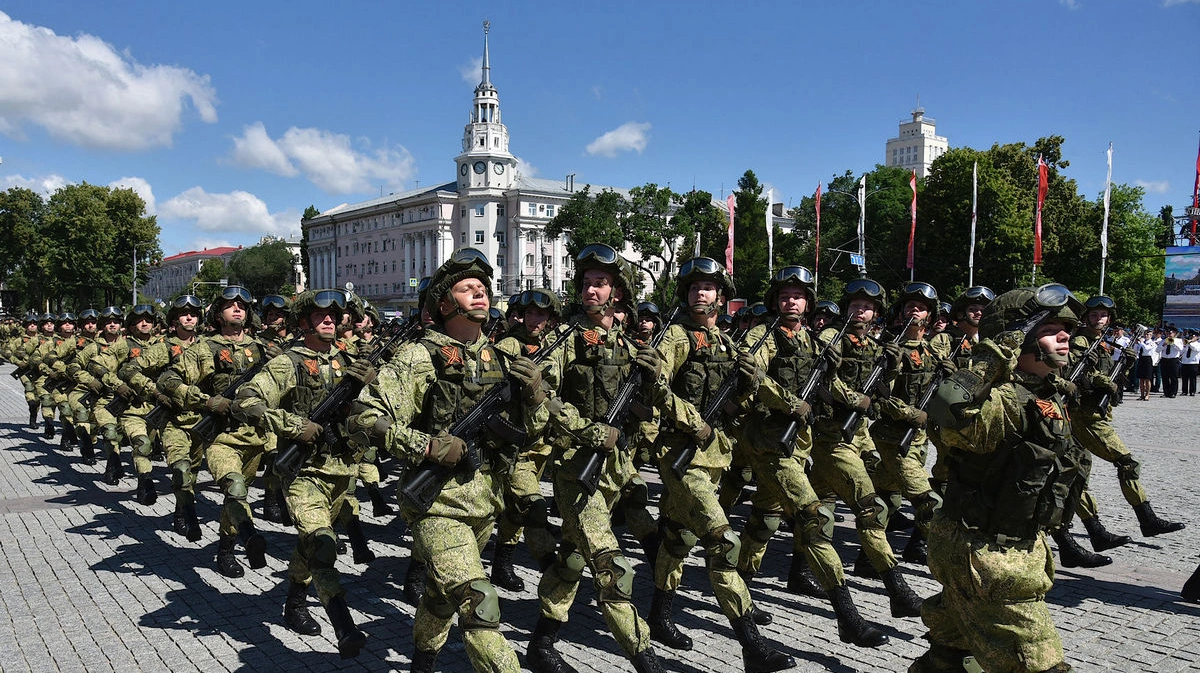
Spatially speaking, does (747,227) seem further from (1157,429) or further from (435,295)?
(435,295)

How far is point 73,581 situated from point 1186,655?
8.79m

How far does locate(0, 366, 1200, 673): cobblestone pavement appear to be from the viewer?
218 inches

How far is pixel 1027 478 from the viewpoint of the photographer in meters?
3.73

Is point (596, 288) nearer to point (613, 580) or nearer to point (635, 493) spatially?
point (635, 493)

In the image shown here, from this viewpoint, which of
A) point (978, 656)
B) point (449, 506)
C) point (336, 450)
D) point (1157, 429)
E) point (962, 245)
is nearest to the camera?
point (978, 656)

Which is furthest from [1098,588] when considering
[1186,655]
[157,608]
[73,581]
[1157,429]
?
[1157,429]

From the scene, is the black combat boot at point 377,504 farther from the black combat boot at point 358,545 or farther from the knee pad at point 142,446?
the knee pad at point 142,446

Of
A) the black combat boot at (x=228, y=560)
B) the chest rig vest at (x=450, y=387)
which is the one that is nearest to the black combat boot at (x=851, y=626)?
the chest rig vest at (x=450, y=387)

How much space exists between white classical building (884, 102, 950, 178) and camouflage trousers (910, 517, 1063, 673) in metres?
171

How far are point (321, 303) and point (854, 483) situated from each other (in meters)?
4.61

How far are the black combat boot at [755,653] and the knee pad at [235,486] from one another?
15.0 feet

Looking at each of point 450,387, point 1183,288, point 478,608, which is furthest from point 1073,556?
point 1183,288

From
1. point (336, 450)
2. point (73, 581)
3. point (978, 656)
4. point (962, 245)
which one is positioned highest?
point (962, 245)

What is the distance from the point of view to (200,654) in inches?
222
